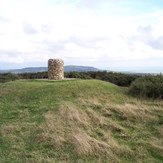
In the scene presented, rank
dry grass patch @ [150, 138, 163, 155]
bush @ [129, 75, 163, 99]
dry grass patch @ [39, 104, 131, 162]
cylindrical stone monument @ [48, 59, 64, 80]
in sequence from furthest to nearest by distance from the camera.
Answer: cylindrical stone monument @ [48, 59, 64, 80] → bush @ [129, 75, 163, 99] → dry grass patch @ [150, 138, 163, 155] → dry grass patch @ [39, 104, 131, 162]

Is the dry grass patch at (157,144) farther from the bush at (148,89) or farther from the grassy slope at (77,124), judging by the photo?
the bush at (148,89)

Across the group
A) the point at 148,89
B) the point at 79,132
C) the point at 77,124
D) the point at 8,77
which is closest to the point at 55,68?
the point at 148,89

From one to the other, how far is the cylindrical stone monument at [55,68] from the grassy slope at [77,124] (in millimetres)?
1745

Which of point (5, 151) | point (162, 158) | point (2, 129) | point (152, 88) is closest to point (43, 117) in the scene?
point (2, 129)

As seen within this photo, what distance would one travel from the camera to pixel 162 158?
1098 centimetres

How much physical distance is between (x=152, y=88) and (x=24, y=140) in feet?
29.5

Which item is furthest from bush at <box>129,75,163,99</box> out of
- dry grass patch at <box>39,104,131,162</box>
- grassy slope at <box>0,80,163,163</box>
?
dry grass patch at <box>39,104,131,162</box>

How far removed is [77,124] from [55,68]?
8351mm

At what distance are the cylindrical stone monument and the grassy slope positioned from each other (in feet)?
5.73

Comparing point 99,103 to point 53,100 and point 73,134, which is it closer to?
point 53,100

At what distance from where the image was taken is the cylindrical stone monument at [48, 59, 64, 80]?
21172 mm

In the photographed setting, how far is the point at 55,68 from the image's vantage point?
2122 cm

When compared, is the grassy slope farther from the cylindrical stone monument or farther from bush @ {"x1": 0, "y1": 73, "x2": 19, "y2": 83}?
bush @ {"x1": 0, "y1": 73, "x2": 19, "y2": 83}

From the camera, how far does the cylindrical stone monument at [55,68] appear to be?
2117 cm
